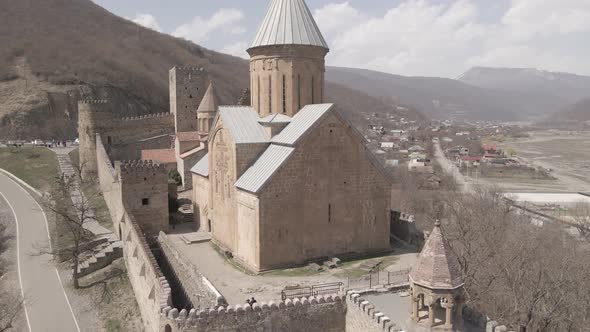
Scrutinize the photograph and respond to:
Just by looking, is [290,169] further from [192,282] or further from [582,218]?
[582,218]

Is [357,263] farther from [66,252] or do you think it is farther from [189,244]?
[66,252]

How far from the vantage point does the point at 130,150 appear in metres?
36.2

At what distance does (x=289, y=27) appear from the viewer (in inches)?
768

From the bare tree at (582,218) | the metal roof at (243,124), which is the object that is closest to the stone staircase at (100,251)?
the metal roof at (243,124)

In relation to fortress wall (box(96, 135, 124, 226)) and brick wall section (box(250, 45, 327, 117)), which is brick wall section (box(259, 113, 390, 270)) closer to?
brick wall section (box(250, 45, 327, 117))

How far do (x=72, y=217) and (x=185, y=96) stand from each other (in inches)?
731

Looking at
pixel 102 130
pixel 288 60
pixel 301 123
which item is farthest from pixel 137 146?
pixel 301 123

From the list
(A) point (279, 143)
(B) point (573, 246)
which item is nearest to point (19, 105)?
(A) point (279, 143)

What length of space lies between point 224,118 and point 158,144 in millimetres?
21383

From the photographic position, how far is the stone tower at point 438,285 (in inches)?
429

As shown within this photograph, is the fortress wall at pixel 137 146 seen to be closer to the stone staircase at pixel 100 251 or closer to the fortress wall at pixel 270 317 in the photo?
the stone staircase at pixel 100 251

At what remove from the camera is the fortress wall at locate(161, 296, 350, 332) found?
12.2m

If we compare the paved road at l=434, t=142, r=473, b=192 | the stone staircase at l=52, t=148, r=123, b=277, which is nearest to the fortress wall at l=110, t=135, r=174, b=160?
the stone staircase at l=52, t=148, r=123, b=277

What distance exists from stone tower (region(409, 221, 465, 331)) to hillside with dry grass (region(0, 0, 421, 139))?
149 feet
